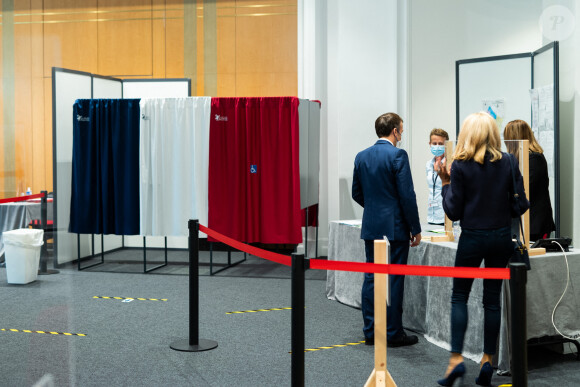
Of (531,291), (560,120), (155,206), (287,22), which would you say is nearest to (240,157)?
(155,206)

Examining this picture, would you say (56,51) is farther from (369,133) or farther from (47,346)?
(47,346)

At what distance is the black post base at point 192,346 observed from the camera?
4.00 metres

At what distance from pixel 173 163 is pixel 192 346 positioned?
111 inches

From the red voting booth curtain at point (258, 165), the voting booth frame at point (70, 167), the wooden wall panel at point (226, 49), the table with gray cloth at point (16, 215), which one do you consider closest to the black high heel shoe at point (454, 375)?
the red voting booth curtain at point (258, 165)

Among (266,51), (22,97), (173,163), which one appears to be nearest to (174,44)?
(266,51)

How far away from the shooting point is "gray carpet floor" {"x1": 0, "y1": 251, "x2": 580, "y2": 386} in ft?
11.5

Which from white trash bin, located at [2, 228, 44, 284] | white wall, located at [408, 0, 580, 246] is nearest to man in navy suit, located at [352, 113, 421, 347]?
white wall, located at [408, 0, 580, 246]

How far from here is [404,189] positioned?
3910 millimetres

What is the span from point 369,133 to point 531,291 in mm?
3913

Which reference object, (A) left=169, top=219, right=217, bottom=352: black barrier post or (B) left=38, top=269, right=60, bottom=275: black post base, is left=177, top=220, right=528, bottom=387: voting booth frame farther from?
(B) left=38, top=269, right=60, bottom=275: black post base

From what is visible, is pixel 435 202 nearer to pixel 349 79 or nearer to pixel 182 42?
pixel 349 79

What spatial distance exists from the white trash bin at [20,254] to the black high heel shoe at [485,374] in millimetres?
4566

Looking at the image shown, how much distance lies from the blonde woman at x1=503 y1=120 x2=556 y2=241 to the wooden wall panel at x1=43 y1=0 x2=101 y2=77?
514 cm

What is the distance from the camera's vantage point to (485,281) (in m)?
3.26
